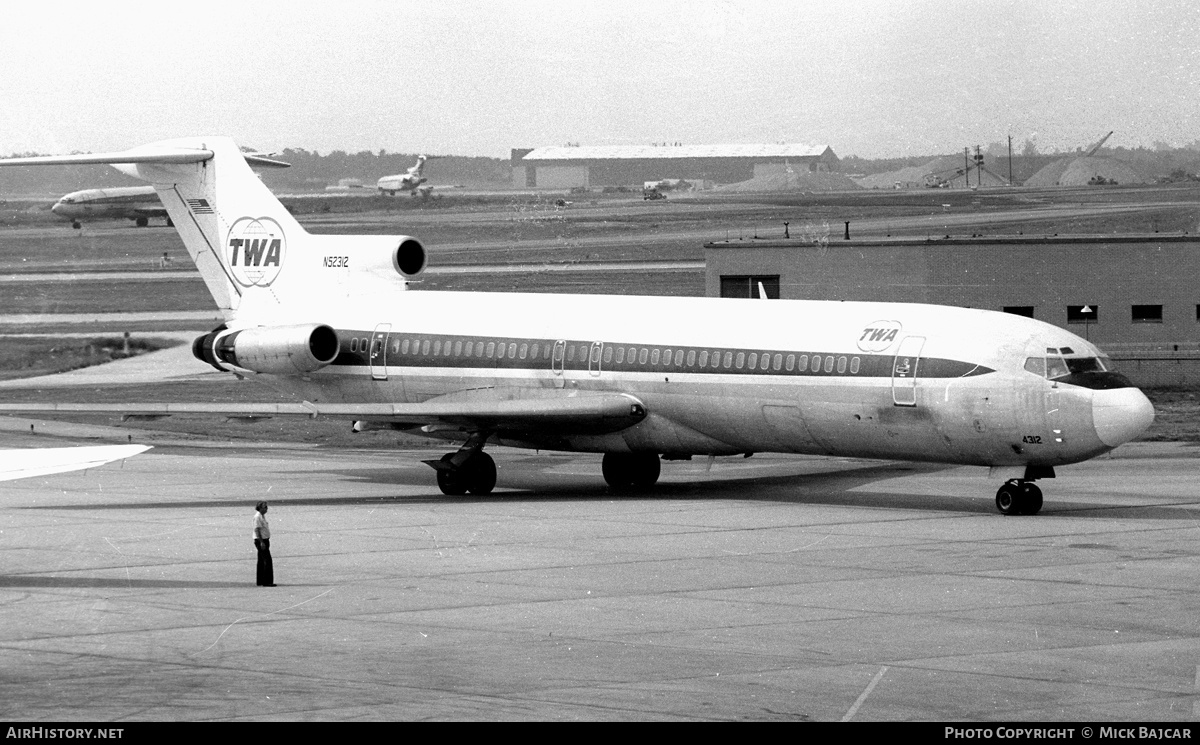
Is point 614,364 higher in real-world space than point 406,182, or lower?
lower

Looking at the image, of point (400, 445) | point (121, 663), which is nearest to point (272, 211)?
point (400, 445)

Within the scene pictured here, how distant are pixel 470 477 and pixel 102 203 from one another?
50885 millimetres

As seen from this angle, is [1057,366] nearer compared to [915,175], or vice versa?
[1057,366]

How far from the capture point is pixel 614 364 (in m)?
30.6

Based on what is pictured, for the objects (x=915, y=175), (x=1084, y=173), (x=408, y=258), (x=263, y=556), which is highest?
(x=915, y=175)

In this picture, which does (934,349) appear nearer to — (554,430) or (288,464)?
(554,430)

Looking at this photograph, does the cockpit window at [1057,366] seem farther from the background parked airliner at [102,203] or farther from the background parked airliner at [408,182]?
the background parked airliner at [408,182]

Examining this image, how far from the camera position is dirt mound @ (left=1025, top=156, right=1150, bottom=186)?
→ 65688 mm

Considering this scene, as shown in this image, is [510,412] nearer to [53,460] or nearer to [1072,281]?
[53,460]

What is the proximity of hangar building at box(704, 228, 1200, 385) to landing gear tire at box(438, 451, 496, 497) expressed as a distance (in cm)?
1931

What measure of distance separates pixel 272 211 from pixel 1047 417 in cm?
1705

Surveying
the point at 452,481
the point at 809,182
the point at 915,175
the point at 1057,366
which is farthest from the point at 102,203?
the point at 1057,366

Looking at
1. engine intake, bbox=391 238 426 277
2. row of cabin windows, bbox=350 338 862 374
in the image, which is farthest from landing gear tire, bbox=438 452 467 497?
engine intake, bbox=391 238 426 277

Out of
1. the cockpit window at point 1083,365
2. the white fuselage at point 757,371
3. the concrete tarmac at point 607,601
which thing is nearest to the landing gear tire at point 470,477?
the concrete tarmac at point 607,601
